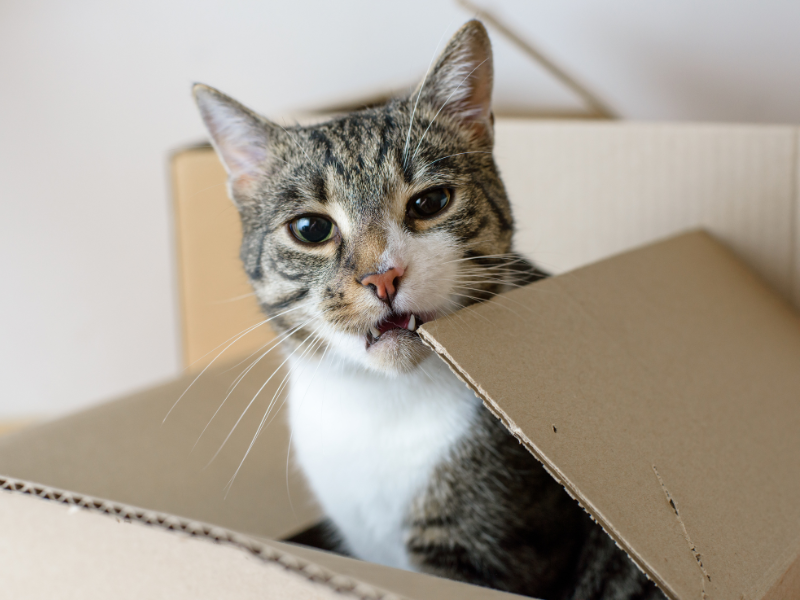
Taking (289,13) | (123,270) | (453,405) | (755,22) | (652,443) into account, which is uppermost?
(755,22)

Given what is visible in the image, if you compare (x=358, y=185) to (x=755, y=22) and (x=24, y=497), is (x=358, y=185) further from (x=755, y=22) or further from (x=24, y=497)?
(x=755, y=22)

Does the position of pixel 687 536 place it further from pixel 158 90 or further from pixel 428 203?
pixel 158 90

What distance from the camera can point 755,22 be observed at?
1.32 m

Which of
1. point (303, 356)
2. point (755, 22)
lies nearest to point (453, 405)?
point (303, 356)

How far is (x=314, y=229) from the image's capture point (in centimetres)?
74

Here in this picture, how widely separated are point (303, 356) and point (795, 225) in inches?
34.9

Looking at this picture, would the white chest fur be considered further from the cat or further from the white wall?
the white wall

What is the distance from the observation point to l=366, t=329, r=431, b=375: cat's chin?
65cm

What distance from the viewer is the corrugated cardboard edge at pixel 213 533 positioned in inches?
15.2

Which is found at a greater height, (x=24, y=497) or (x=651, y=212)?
(x=651, y=212)

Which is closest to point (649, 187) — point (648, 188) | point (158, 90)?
point (648, 188)

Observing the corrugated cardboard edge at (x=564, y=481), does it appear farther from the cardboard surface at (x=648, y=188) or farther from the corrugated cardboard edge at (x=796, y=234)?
the corrugated cardboard edge at (x=796, y=234)

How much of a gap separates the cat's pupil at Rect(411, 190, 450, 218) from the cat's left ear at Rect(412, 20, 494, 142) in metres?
0.14

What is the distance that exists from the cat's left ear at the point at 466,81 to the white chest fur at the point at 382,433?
34cm
